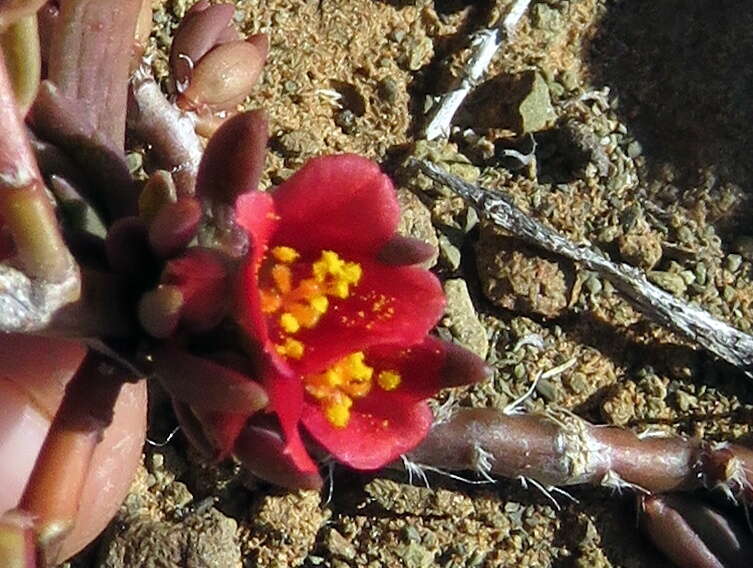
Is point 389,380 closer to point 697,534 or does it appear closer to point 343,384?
point 343,384

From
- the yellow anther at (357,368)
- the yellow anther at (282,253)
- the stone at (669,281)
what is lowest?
the stone at (669,281)

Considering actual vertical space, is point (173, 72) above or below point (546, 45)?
above

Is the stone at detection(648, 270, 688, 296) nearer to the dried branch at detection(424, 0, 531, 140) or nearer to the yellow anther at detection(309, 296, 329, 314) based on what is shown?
the dried branch at detection(424, 0, 531, 140)

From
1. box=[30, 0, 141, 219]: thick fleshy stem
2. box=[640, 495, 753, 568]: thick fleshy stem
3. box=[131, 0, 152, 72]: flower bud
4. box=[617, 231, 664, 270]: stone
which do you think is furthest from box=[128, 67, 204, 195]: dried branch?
box=[640, 495, 753, 568]: thick fleshy stem

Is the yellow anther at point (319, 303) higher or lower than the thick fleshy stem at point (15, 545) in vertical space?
higher

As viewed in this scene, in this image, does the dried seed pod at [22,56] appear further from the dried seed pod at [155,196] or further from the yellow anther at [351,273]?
the yellow anther at [351,273]

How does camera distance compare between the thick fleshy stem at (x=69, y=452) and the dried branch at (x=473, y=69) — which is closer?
the thick fleshy stem at (x=69, y=452)

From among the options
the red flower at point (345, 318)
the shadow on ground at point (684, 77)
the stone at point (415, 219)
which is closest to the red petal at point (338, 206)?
the red flower at point (345, 318)

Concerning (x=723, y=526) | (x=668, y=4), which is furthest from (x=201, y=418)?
(x=668, y=4)

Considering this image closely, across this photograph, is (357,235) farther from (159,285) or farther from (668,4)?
(668,4)

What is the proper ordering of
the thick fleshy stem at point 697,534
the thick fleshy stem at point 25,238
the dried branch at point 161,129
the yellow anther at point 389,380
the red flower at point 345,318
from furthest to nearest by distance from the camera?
the thick fleshy stem at point 697,534 → the dried branch at point 161,129 → the yellow anther at point 389,380 → the red flower at point 345,318 → the thick fleshy stem at point 25,238
